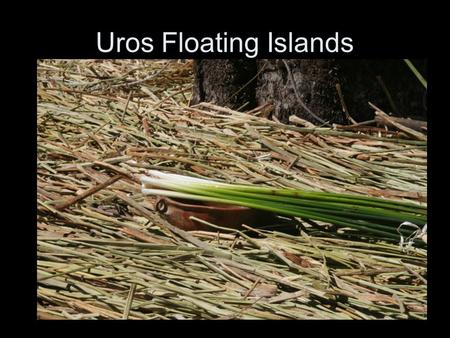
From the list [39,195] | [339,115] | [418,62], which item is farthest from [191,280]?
[418,62]

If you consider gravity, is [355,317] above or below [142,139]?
below

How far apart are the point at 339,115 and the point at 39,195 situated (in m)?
1.41

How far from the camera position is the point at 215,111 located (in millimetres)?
3619

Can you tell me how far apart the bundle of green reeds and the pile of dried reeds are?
72 millimetres

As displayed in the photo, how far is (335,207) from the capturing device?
2492 millimetres

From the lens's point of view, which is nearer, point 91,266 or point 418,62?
point 91,266

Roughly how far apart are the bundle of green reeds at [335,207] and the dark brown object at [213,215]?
1.2 inches

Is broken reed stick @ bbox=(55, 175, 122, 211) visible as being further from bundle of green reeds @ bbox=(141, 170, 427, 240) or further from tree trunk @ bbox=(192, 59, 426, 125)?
tree trunk @ bbox=(192, 59, 426, 125)

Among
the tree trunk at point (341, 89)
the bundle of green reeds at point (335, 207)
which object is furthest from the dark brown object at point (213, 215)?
the tree trunk at point (341, 89)

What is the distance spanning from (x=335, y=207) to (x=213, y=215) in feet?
1.28

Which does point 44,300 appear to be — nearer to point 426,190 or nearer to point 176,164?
point 176,164

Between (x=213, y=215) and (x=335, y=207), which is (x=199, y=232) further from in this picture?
(x=335, y=207)

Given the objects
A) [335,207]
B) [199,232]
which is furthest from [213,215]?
[335,207]

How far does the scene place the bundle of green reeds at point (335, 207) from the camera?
98.1 inches
